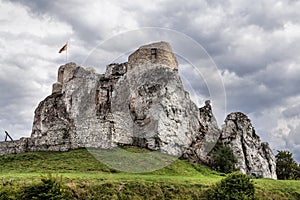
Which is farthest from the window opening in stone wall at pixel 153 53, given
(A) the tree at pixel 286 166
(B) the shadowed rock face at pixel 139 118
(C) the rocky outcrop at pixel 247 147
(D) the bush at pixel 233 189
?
(A) the tree at pixel 286 166

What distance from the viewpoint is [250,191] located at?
2703 centimetres

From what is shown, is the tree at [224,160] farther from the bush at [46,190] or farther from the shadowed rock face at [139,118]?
the bush at [46,190]

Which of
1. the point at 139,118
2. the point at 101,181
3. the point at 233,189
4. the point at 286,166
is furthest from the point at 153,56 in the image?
the point at 286,166

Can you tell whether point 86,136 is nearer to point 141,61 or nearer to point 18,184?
point 141,61

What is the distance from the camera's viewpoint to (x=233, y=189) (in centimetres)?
2678

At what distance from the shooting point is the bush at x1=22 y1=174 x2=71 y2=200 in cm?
2250

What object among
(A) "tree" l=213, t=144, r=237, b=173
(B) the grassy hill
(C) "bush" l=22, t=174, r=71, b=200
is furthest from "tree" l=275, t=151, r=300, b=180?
(C) "bush" l=22, t=174, r=71, b=200

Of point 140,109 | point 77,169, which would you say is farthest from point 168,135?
point 77,169

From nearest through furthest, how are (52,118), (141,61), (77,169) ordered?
1. (77,169)
2. (141,61)
3. (52,118)

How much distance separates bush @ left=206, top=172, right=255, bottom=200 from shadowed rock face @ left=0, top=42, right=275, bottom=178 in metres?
12.8

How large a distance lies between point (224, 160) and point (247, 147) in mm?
5892

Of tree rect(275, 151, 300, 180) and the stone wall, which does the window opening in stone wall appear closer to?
the stone wall

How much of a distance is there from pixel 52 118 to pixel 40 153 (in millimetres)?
9795

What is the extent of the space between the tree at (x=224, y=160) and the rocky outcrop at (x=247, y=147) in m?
1.58
